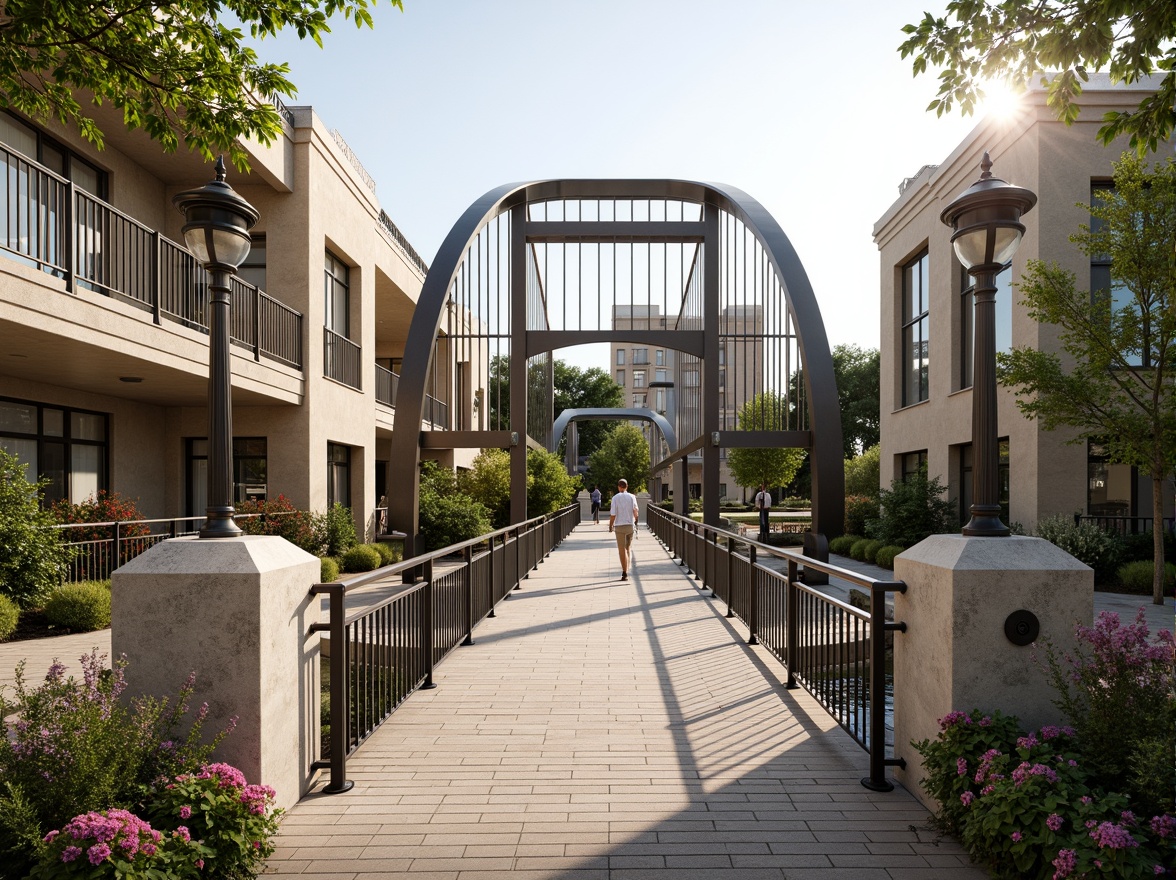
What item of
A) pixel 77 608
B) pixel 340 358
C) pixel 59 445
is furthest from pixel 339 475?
pixel 77 608

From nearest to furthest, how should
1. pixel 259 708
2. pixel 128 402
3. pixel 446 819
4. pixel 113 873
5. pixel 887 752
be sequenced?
pixel 113 873 → pixel 259 708 → pixel 446 819 → pixel 887 752 → pixel 128 402

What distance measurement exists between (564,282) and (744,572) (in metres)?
14.2

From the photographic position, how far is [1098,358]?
1268 cm

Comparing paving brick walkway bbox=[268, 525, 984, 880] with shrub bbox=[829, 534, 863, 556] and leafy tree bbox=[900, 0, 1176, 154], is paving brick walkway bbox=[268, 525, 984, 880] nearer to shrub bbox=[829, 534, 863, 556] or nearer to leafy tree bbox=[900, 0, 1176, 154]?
leafy tree bbox=[900, 0, 1176, 154]

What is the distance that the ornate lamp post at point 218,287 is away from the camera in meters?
4.32

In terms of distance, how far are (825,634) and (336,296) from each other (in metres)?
16.0

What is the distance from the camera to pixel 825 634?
19.1ft

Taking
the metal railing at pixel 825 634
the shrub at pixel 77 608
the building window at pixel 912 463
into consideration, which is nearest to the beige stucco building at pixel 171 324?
the shrub at pixel 77 608

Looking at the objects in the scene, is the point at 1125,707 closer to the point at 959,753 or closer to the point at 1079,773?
the point at 1079,773

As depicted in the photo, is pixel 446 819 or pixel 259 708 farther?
pixel 446 819

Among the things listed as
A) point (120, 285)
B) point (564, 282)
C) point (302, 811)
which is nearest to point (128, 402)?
point (120, 285)

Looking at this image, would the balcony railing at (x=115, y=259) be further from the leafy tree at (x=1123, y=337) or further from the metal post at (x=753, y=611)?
the leafy tree at (x=1123, y=337)

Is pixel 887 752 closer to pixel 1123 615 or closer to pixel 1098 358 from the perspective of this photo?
pixel 1123 615

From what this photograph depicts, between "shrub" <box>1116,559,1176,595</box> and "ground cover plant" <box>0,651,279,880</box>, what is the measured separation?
14.5 metres
